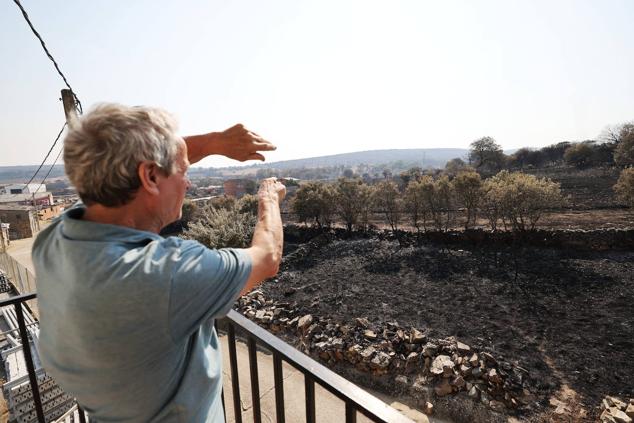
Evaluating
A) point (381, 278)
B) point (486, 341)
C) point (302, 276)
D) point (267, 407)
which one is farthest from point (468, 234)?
point (267, 407)

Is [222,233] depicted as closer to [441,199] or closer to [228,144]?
[228,144]

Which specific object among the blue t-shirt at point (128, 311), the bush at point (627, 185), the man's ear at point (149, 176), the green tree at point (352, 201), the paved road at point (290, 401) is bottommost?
the paved road at point (290, 401)

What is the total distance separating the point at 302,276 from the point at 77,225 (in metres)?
15.2

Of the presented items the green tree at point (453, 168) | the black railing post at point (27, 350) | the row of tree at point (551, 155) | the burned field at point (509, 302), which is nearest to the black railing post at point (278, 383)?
the black railing post at point (27, 350)

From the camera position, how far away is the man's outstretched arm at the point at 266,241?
1.04 m

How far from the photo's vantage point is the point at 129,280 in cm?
78

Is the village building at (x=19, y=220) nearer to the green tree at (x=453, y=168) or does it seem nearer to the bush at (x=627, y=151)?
the green tree at (x=453, y=168)

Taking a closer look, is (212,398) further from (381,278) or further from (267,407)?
(381,278)

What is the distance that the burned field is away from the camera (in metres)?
7.58

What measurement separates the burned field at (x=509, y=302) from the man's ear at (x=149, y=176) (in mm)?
8366

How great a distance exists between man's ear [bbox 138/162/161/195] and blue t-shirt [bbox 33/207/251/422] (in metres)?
0.12

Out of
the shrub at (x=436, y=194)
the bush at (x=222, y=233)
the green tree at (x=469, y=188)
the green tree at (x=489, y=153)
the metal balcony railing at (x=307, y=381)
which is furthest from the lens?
the green tree at (x=489, y=153)

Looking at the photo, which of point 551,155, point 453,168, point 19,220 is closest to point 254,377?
point 19,220

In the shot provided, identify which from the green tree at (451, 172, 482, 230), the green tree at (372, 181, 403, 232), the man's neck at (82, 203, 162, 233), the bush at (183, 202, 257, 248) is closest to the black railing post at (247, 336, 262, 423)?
the man's neck at (82, 203, 162, 233)
